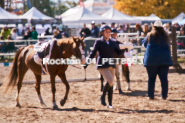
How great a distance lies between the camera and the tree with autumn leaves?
1532 inches

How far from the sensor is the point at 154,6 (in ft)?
130

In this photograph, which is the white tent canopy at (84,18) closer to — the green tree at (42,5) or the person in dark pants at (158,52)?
the person in dark pants at (158,52)

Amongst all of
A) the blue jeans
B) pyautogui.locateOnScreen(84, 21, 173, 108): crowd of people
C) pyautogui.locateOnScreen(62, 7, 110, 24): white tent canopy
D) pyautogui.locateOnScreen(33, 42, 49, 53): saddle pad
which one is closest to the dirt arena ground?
the blue jeans

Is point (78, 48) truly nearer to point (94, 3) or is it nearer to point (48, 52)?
point (48, 52)

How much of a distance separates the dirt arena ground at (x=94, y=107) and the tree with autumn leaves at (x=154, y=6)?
2800cm

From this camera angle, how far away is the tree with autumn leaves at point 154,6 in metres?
38.9

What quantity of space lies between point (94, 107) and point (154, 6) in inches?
1289

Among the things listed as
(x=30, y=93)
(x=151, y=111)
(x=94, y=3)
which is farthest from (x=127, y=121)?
(x=94, y=3)

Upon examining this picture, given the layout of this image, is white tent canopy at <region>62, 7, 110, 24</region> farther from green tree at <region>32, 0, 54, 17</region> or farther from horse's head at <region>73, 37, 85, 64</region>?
green tree at <region>32, 0, 54, 17</region>

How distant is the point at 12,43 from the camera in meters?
18.8

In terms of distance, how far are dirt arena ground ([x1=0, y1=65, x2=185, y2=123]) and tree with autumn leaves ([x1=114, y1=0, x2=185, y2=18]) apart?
91.9 ft

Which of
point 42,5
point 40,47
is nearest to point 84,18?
point 40,47

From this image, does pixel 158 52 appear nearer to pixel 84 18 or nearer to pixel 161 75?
pixel 161 75

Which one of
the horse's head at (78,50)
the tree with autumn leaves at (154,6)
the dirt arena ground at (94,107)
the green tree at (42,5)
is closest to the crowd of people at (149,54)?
the horse's head at (78,50)
